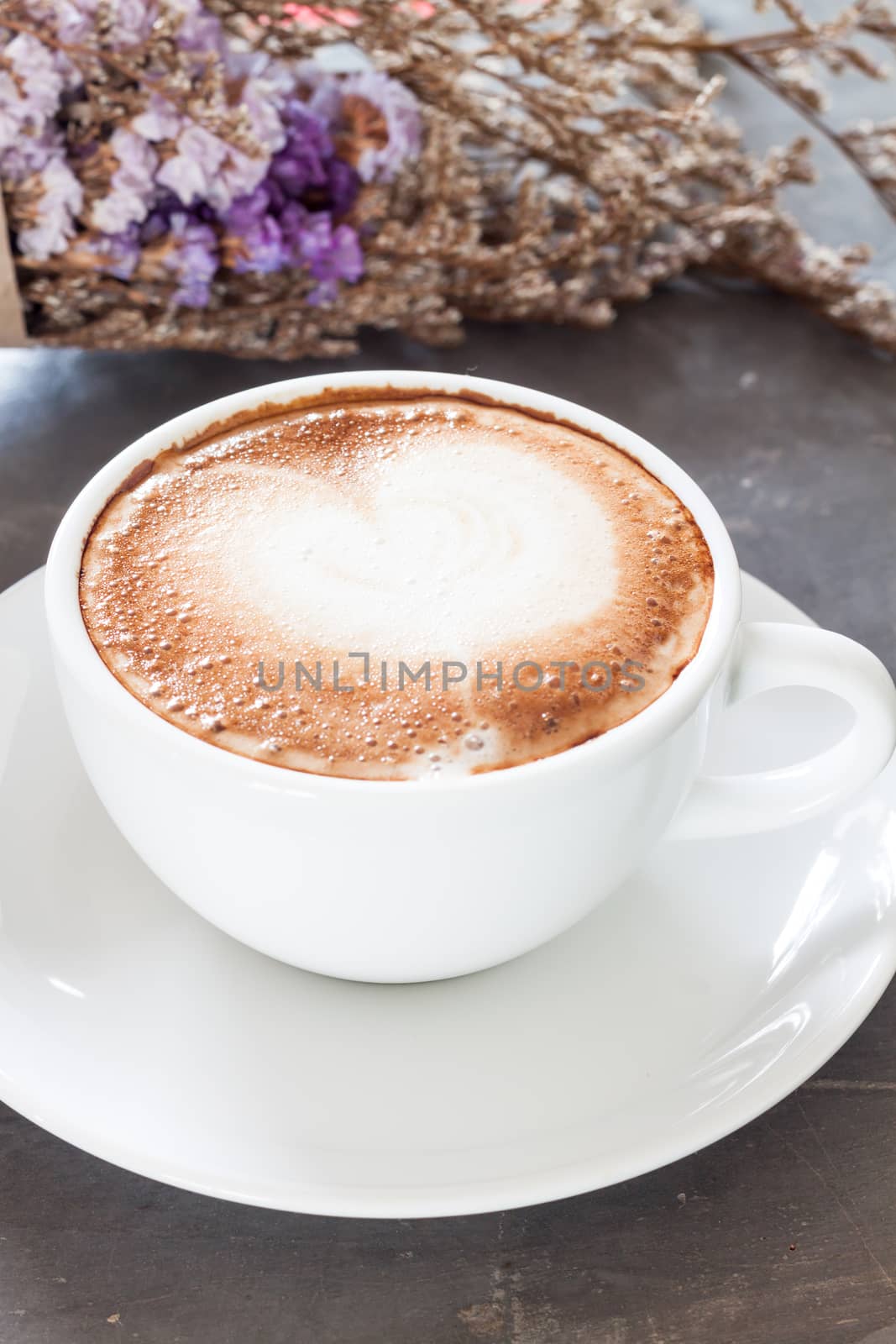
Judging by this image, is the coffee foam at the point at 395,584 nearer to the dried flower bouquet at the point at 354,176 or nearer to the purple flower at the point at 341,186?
the dried flower bouquet at the point at 354,176

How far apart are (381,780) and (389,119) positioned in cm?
111

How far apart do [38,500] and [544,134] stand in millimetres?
843

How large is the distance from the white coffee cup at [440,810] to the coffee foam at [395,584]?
23 millimetres

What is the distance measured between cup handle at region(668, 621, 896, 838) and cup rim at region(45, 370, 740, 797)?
36 millimetres

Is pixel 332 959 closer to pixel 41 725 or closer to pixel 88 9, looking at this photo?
pixel 41 725

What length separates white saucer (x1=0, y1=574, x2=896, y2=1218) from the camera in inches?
29.4

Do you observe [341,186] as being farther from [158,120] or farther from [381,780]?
[381,780]

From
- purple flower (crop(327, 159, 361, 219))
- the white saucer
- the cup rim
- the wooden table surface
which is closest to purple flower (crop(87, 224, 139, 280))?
purple flower (crop(327, 159, 361, 219))

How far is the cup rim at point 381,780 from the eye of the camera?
2.41 ft

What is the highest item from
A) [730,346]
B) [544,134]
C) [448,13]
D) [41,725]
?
[448,13]

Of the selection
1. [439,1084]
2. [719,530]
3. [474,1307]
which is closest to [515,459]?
[719,530]

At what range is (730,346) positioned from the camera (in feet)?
5.84

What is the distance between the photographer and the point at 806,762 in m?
0.92

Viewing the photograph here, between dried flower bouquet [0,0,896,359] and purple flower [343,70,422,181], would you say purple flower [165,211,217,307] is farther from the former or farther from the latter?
purple flower [343,70,422,181]
